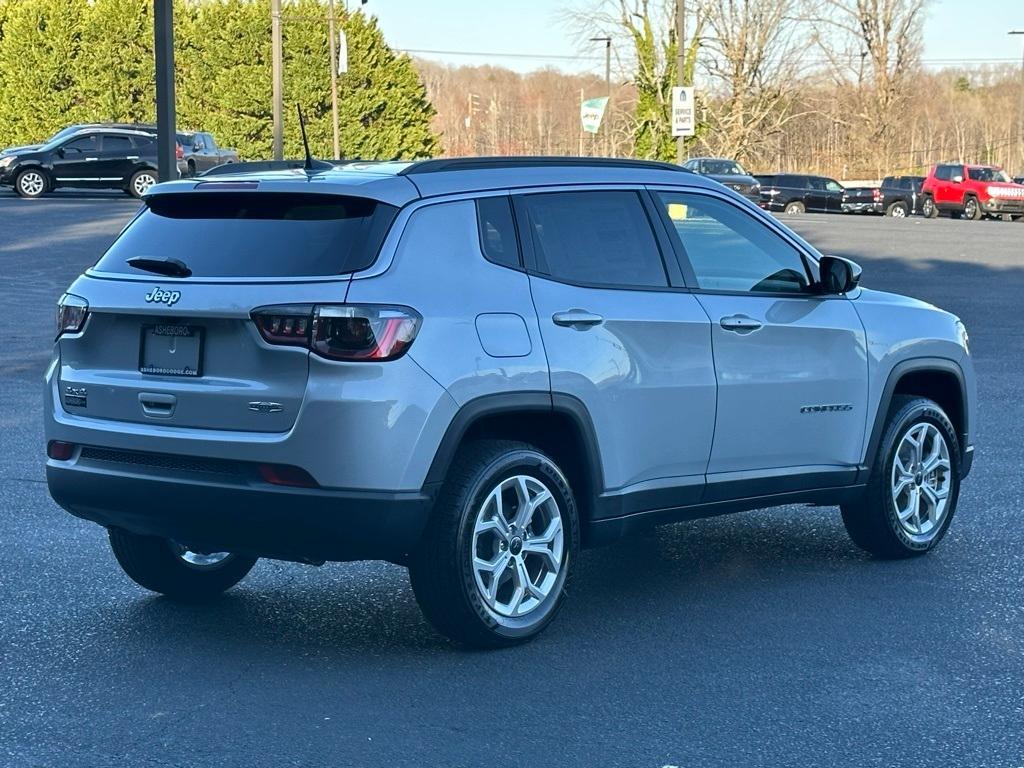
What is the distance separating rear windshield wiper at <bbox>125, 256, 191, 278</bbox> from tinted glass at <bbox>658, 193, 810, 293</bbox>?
1.96 metres

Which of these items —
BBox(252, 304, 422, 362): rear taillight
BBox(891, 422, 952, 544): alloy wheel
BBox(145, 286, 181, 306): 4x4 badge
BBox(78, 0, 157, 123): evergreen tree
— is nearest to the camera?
BBox(252, 304, 422, 362): rear taillight

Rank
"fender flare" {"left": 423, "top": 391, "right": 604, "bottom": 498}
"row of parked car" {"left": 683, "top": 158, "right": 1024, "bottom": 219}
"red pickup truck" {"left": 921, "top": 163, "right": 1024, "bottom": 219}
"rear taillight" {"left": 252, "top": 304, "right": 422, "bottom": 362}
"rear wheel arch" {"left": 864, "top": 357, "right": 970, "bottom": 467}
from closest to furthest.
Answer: "rear taillight" {"left": 252, "top": 304, "right": 422, "bottom": 362} → "fender flare" {"left": 423, "top": 391, "right": 604, "bottom": 498} → "rear wheel arch" {"left": 864, "top": 357, "right": 970, "bottom": 467} → "red pickup truck" {"left": 921, "top": 163, "right": 1024, "bottom": 219} → "row of parked car" {"left": 683, "top": 158, "right": 1024, "bottom": 219}

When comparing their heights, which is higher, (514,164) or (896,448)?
(514,164)

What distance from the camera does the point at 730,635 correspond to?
5.73 meters

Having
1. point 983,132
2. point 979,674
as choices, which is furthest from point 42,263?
point 983,132

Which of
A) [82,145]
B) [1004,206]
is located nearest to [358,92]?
[82,145]

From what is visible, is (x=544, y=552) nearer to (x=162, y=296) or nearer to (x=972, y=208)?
(x=162, y=296)

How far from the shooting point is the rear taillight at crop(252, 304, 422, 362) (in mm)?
4984

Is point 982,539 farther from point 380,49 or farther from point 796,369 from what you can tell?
point 380,49

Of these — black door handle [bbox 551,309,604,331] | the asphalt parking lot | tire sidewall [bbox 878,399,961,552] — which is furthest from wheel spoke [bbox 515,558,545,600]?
tire sidewall [bbox 878,399,961,552]

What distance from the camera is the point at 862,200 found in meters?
57.4

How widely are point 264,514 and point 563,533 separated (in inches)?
45.6

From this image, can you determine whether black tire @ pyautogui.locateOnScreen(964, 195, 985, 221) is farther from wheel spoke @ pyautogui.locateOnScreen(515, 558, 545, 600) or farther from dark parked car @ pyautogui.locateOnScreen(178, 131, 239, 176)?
wheel spoke @ pyautogui.locateOnScreen(515, 558, 545, 600)

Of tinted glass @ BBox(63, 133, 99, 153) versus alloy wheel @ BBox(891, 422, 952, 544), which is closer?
alloy wheel @ BBox(891, 422, 952, 544)
